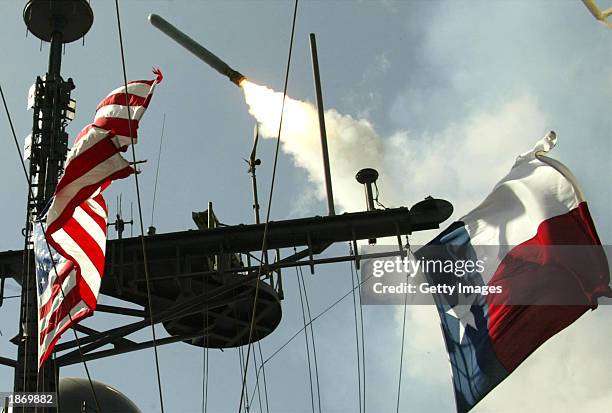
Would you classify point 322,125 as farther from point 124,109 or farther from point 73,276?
point 73,276

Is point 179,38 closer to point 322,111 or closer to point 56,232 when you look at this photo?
point 322,111

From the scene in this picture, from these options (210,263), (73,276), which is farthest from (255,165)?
(73,276)

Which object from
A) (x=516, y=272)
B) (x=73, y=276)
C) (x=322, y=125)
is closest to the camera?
(x=73, y=276)

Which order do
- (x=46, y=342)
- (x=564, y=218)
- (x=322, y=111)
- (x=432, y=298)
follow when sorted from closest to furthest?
(x=46, y=342) < (x=564, y=218) < (x=432, y=298) < (x=322, y=111)

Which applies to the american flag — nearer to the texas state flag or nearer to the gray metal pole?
the gray metal pole

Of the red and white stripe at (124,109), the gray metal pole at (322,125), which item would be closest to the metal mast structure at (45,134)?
the red and white stripe at (124,109)

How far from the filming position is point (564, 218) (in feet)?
41.6

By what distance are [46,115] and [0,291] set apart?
11.2 ft

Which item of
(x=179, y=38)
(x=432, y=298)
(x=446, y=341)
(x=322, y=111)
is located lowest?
(x=446, y=341)

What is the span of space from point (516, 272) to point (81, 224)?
626cm

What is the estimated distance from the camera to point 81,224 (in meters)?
12.1

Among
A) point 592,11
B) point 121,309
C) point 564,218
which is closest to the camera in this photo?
point 592,11

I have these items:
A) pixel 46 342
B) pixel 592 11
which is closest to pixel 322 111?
pixel 46 342

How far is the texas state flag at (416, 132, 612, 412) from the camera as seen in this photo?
11984mm
